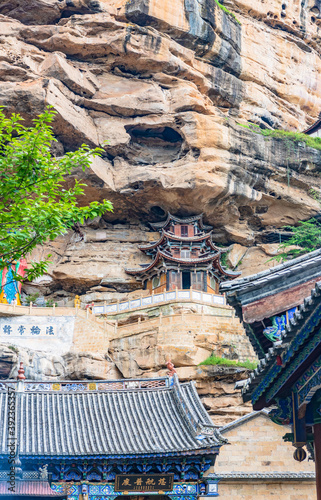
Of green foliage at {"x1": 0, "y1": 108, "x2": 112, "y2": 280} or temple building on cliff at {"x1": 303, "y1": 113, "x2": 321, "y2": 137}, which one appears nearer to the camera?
green foliage at {"x1": 0, "y1": 108, "x2": 112, "y2": 280}

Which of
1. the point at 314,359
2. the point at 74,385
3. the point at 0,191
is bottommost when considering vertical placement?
the point at 74,385

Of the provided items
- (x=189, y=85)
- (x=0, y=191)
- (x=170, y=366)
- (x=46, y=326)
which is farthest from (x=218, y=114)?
(x=0, y=191)

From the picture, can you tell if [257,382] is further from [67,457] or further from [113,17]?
[113,17]

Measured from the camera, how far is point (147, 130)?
36.4 meters

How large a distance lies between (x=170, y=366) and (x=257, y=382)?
25.7 feet

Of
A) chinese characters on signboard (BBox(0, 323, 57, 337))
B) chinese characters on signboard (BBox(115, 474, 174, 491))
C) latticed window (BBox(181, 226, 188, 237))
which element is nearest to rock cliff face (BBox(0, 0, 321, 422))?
latticed window (BBox(181, 226, 188, 237))

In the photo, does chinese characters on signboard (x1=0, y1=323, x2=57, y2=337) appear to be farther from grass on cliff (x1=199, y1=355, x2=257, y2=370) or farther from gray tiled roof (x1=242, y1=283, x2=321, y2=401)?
gray tiled roof (x1=242, y1=283, x2=321, y2=401)

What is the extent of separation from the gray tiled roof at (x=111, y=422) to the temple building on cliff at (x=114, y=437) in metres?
0.02

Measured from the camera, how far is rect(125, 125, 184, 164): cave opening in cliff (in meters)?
35.9

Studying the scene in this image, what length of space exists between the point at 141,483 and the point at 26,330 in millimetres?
14443

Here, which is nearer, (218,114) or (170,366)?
(170,366)

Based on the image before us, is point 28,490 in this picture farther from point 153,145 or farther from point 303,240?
point 153,145

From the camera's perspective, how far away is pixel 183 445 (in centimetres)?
1494

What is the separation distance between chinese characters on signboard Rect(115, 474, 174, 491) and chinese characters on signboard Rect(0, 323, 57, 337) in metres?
14.0
